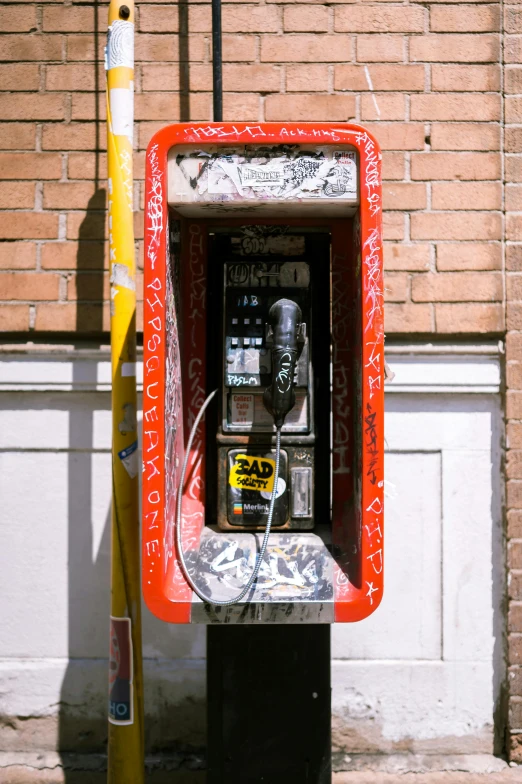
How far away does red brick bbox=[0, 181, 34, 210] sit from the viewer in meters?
2.58

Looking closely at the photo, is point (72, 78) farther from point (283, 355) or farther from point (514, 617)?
point (514, 617)

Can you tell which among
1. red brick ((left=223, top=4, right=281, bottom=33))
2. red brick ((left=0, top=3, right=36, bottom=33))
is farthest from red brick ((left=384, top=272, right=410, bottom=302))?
red brick ((left=0, top=3, right=36, bottom=33))

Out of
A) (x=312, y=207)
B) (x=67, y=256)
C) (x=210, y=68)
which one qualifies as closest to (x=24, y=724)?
(x=67, y=256)

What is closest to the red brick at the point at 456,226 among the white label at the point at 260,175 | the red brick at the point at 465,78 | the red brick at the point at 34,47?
the red brick at the point at 465,78

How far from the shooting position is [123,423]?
2035 mm

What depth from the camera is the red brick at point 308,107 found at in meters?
2.54

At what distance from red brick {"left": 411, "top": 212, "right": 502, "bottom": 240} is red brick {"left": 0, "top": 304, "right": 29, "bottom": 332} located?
148cm

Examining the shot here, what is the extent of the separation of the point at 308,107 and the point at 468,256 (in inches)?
31.9

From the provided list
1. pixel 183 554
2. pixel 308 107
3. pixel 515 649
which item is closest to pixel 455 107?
pixel 308 107

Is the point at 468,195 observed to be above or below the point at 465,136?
below

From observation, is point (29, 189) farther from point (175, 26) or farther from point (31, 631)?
point (31, 631)

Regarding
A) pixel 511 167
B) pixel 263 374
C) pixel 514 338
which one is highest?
pixel 511 167

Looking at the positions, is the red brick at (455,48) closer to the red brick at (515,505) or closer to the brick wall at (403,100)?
the brick wall at (403,100)

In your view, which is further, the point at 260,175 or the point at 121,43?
the point at 121,43
